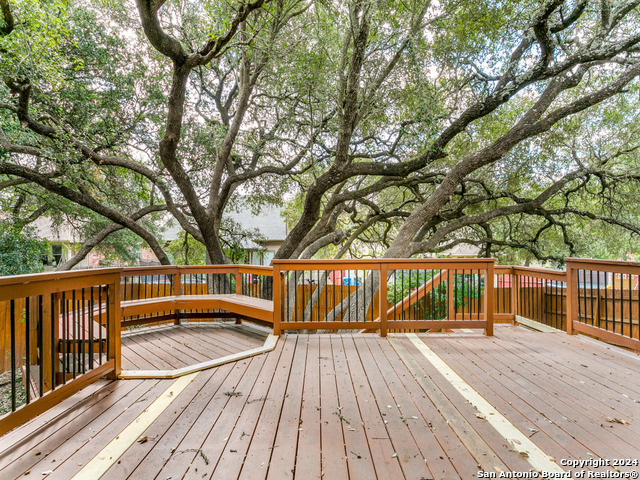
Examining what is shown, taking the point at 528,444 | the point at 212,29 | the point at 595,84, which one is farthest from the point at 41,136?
the point at 595,84

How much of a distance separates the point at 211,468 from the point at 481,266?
12.3ft

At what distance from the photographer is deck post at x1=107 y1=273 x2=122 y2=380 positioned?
285cm

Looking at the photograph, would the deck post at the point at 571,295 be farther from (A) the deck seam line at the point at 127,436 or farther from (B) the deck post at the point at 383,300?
(A) the deck seam line at the point at 127,436

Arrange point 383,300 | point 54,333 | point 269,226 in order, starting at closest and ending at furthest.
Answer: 1. point 54,333
2. point 383,300
3. point 269,226

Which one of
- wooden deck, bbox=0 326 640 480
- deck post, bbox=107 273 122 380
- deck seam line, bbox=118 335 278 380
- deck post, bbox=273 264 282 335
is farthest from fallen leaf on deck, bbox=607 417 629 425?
deck post, bbox=107 273 122 380

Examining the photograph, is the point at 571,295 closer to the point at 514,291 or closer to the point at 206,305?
the point at 514,291

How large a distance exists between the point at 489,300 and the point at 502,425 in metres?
2.41

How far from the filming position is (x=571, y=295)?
4.18m

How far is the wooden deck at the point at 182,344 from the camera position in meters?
3.86

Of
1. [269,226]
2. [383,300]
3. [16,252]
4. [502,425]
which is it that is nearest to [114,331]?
[383,300]

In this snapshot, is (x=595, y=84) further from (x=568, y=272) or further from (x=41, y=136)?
(x=41, y=136)

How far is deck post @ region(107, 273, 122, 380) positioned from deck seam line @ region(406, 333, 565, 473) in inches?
120

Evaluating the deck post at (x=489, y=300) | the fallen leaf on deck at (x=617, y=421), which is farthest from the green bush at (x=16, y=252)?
the fallen leaf on deck at (x=617, y=421)

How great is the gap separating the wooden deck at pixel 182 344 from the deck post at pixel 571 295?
429 centimetres
